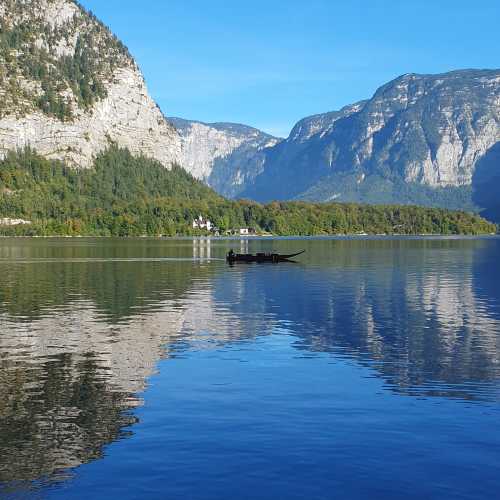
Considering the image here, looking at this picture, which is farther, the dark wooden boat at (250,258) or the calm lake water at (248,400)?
the dark wooden boat at (250,258)

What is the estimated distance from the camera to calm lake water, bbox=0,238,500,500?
26.8 metres

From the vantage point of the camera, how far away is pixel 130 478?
26.7 meters

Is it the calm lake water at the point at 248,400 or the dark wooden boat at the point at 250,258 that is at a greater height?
the dark wooden boat at the point at 250,258

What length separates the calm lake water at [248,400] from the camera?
87.8 feet

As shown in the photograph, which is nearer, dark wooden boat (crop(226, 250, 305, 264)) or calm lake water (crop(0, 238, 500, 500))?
calm lake water (crop(0, 238, 500, 500))

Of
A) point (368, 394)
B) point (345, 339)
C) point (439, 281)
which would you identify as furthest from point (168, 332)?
point (439, 281)

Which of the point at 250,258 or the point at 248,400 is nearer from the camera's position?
the point at 248,400

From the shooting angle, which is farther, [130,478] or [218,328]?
[218,328]

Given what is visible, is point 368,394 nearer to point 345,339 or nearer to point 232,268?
point 345,339

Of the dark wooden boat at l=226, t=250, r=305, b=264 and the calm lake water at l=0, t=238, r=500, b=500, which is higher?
the dark wooden boat at l=226, t=250, r=305, b=264

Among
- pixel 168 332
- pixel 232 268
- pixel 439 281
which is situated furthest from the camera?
pixel 232 268

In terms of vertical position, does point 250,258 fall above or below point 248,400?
above

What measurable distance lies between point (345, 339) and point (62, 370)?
21.6 meters

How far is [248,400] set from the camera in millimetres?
37094
